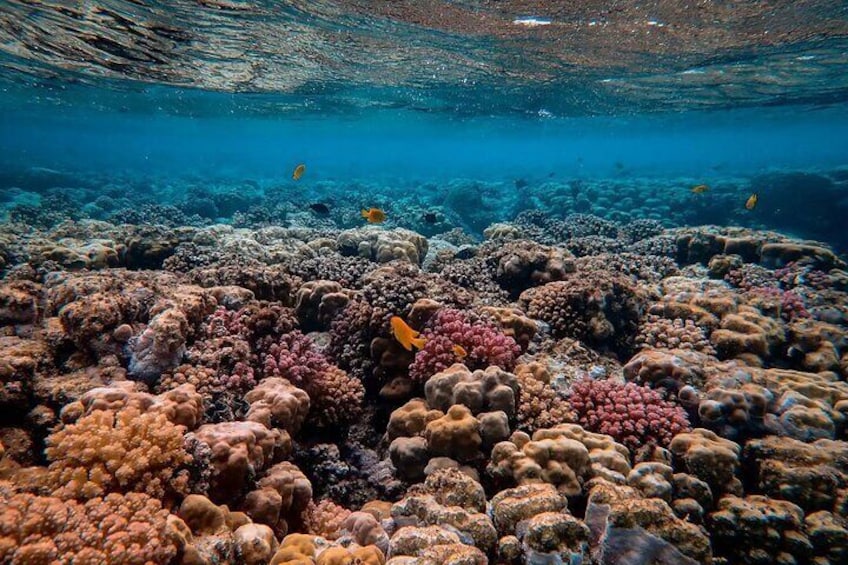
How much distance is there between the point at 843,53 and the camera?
1952 cm

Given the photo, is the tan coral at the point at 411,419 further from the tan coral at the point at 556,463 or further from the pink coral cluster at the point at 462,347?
the tan coral at the point at 556,463

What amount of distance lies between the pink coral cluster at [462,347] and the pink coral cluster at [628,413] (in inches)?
43.2

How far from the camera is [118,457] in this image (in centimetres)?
321

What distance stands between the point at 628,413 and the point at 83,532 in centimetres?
536

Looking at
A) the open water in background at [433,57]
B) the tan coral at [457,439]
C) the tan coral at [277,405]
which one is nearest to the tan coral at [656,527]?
the tan coral at [457,439]

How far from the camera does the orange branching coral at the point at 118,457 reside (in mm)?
3066

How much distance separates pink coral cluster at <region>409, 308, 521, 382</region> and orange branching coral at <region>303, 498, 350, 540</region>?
1947mm

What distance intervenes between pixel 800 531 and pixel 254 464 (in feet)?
16.2

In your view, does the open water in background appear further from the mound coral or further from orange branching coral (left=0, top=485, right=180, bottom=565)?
orange branching coral (left=0, top=485, right=180, bottom=565)

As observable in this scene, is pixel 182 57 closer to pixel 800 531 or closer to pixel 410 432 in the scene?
pixel 410 432

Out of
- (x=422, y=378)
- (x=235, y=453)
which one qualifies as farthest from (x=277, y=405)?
(x=422, y=378)

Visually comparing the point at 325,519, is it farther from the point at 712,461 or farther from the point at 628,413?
the point at 712,461

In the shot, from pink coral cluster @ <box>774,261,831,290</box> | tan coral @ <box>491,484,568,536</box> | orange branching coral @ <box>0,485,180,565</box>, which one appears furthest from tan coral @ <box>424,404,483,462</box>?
pink coral cluster @ <box>774,261,831,290</box>

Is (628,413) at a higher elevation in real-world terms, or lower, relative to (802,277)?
lower
